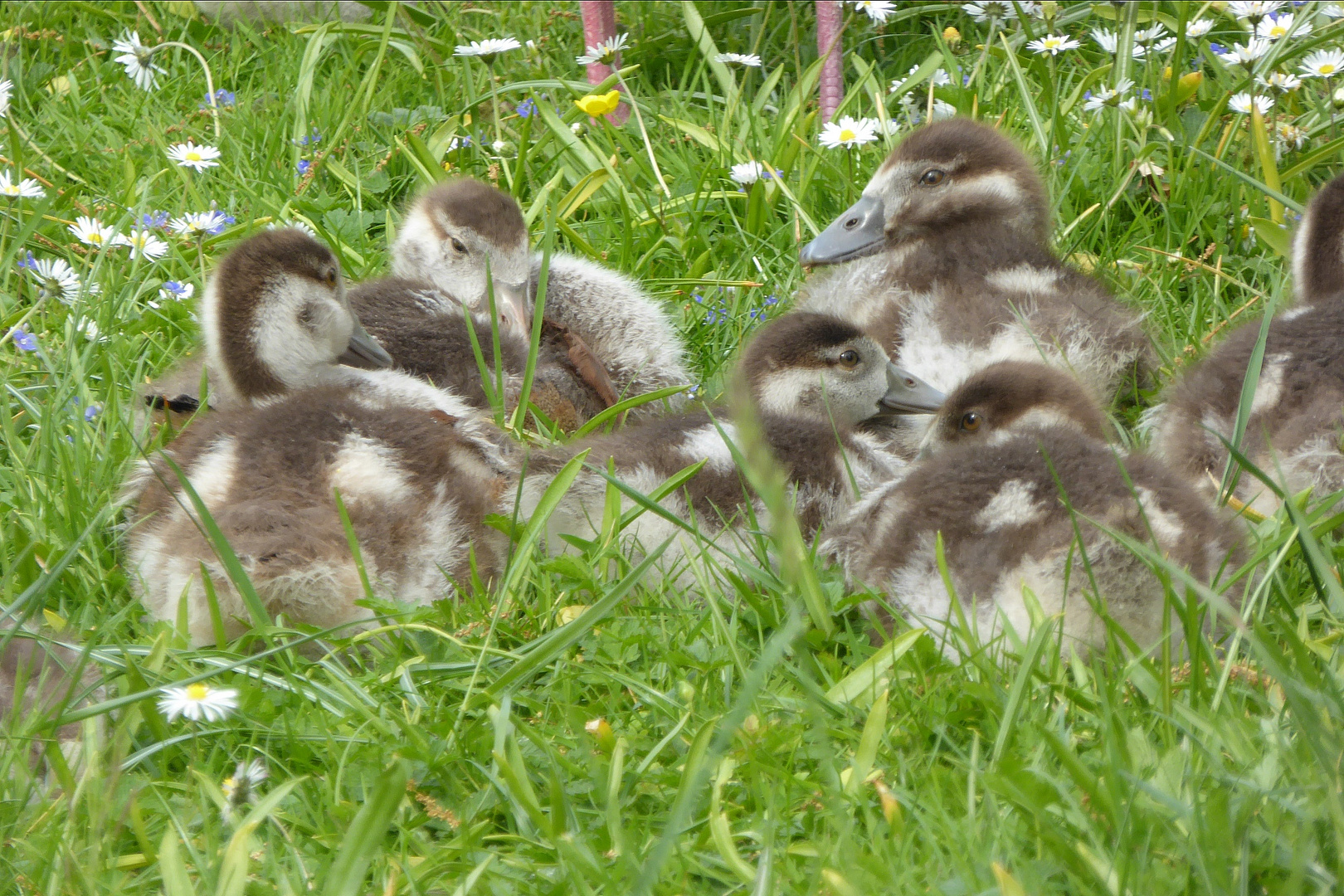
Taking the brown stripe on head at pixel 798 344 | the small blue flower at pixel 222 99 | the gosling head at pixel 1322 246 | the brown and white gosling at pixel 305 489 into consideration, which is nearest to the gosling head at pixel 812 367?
the brown stripe on head at pixel 798 344

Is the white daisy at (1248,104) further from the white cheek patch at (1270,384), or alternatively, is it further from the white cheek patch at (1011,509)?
the white cheek patch at (1011,509)

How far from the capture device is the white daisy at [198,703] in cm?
218

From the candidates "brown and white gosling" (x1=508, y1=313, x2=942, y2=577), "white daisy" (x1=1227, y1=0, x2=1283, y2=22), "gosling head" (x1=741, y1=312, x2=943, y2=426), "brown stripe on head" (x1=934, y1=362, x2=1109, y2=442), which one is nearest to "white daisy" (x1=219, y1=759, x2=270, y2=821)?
"brown and white gosling" (x1=508, y1=313, x2=942, y2=577)

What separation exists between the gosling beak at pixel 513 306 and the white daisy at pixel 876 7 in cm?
210

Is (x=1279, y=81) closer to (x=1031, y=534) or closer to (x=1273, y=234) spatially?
(x=1273, y=234)

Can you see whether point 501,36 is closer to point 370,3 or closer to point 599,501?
point 370,3

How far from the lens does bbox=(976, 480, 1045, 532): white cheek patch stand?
244 centimetres

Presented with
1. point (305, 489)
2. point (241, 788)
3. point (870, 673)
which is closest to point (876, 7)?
point (305, 489)

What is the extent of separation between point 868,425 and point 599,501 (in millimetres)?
898

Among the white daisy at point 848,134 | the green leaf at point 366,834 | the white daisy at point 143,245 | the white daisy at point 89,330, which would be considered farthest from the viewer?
the white daisy at point 848,134

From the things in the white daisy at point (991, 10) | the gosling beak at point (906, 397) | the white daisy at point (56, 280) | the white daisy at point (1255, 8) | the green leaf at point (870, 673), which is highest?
the white daisy at point (1255, 8)

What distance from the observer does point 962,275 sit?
3832 millimetres

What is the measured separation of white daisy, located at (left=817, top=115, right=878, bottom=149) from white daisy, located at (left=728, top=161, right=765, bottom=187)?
33 cm

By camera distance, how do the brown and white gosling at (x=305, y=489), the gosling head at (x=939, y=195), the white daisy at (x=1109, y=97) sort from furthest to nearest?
the white daisy at (x=1109, y=97)
the gosling head at (x=939, y=195)
the brown and white gosling at (x=305, y=489)
